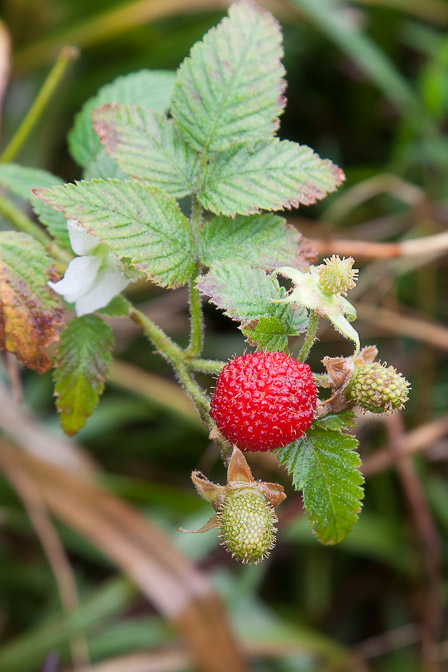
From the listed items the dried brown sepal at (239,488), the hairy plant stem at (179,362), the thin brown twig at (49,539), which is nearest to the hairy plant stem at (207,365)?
the hairy plant stem at (179,362)

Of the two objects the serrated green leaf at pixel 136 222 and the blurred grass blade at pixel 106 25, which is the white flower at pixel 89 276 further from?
the blurred grass blade at pixel 106 25

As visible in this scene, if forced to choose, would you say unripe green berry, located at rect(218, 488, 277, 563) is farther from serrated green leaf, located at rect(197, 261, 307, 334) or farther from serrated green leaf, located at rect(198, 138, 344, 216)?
serrated green leaf, located at rect(198, 138, 344, 216)

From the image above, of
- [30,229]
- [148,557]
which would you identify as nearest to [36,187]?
[30,229]

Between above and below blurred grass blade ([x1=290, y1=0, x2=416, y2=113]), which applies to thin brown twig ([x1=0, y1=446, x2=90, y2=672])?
below

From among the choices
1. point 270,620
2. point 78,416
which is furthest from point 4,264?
point 270,620

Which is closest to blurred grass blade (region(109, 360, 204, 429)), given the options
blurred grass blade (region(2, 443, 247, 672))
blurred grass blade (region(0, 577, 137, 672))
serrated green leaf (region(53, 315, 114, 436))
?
blurred grass blade (region(2, 443, 247, 672))

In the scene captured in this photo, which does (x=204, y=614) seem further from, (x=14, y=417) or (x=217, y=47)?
(x=217, y=47)

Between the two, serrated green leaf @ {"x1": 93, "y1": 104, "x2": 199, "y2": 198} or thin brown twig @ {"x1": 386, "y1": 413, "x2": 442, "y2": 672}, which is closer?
serrated green leaf @ {"x1": 93, "y1": 104, "x2": 199, "y2": 198}
